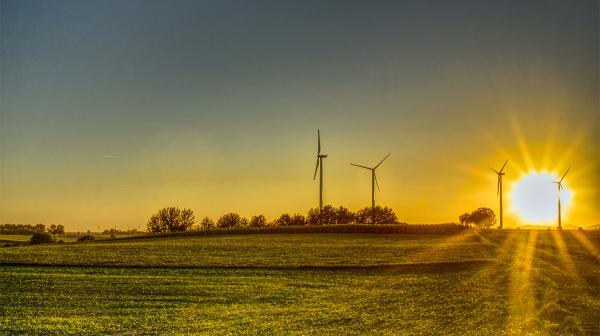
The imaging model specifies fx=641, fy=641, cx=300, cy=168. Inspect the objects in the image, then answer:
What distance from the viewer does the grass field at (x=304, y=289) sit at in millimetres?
27953

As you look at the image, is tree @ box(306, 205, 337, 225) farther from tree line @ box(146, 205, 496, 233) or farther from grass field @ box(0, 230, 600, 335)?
grass field @ box(0, 230, 600, 335)

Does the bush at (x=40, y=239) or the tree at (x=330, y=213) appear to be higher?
the tree at (x=330, y=213)

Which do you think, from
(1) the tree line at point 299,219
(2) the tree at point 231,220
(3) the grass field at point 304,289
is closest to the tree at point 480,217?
(1) the tree line at point 299,219

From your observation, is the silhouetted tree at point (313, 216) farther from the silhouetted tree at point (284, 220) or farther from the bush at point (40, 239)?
the bush at point (40, 239)

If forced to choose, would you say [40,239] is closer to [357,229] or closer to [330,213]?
[357,229]

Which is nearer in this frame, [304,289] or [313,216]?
[304,289]

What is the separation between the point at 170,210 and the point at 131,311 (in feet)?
370

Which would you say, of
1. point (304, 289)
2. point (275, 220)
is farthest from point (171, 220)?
point (304, 289)

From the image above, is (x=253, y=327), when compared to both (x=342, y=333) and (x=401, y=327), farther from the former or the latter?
(x=401, y=327)

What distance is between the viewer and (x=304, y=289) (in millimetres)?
38719

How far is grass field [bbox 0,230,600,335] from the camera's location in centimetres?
2795

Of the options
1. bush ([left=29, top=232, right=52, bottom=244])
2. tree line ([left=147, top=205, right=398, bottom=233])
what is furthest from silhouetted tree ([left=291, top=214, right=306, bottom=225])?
bush ([left=29, top=232, right=52, bottom=244])

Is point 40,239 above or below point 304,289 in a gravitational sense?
above

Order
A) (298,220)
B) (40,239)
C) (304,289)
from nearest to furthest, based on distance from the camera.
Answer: (304,289) → (40,239) → (298,220)
